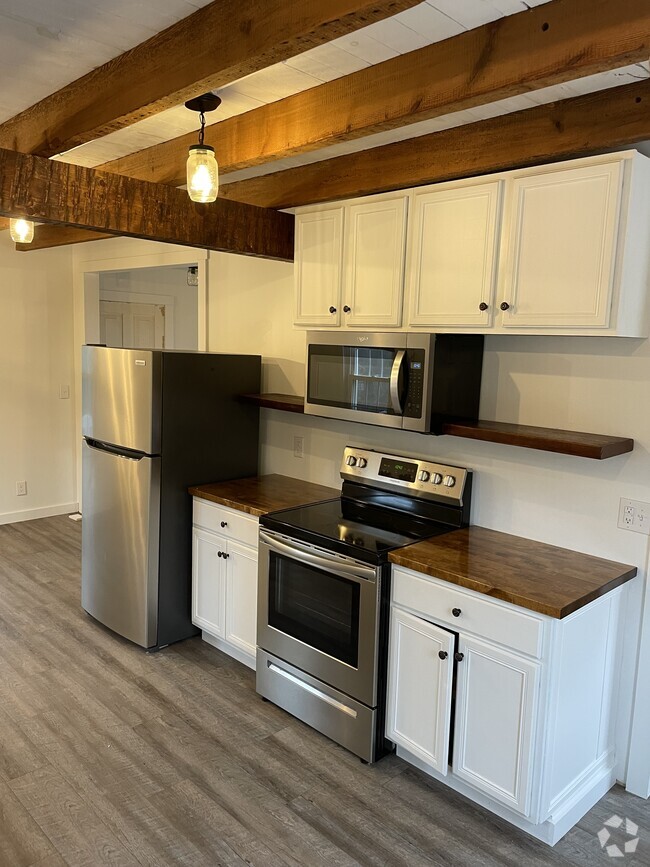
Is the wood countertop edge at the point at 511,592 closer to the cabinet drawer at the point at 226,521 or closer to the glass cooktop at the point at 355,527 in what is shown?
the glass cooktop at the point at 355,527

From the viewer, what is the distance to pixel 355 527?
2832 millimetres

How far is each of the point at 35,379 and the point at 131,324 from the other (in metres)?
1.01

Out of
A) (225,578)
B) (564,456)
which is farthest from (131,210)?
(564,456)

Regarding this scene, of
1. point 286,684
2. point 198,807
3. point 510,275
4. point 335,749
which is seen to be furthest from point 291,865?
point 510,275

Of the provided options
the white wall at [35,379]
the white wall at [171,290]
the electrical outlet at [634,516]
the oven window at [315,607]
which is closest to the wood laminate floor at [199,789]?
the oven window at [315,607]

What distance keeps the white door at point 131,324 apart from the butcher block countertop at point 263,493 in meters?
2.94

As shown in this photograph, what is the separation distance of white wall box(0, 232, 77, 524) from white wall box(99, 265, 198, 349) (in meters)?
0.40

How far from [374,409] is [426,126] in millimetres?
1135

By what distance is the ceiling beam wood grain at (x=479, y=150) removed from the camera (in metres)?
2.14

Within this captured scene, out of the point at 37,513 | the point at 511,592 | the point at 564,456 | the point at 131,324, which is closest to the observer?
the point at 511,592

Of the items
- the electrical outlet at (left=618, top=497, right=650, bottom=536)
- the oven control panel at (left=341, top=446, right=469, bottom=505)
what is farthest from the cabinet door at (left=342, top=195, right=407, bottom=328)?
the electrical outlet at (left=618, top=497, right=650, bottom=536)

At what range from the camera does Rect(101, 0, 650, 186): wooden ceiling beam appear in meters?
1.56

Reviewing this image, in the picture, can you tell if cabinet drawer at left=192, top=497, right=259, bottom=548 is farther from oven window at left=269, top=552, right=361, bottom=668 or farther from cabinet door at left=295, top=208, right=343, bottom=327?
cabinet door at left=295, top=208, right=343, bottom=327

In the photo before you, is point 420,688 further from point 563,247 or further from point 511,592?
point 563,247
